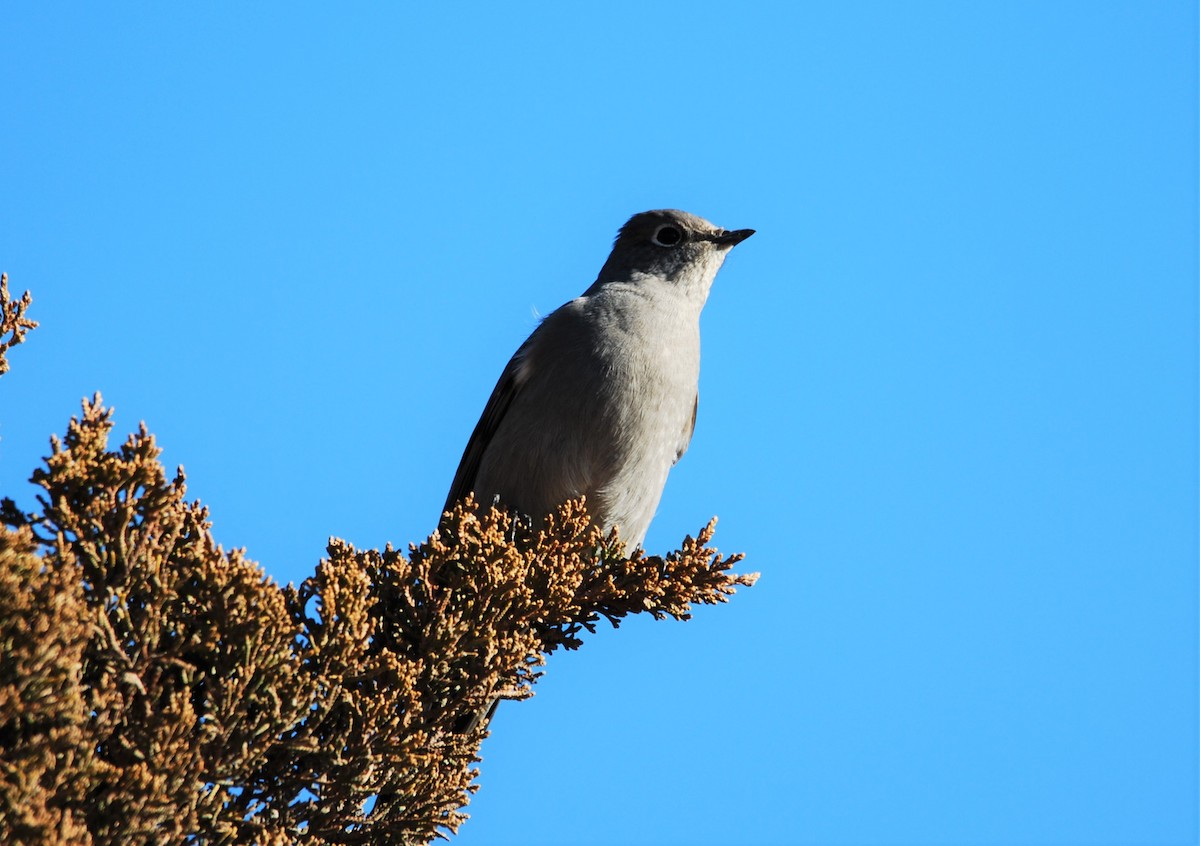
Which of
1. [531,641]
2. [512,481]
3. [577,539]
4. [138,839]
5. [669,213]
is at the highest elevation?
[669,213]

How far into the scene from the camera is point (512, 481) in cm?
686

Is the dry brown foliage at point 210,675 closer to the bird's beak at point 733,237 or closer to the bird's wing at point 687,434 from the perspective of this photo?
the bird's wing at point 687,434

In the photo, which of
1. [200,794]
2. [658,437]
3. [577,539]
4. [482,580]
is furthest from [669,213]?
[200,794]

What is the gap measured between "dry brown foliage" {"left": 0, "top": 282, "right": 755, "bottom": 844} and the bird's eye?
397 cm

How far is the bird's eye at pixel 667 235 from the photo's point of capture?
8.25m

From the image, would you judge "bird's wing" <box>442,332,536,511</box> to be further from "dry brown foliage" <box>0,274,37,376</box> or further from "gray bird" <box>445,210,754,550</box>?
"dry brown foliage" <box>0,274,37,376</box>

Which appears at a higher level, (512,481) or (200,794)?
(512,481)

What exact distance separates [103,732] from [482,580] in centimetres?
165

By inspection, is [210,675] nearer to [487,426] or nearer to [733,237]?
[487,426]

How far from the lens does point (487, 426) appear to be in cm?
741

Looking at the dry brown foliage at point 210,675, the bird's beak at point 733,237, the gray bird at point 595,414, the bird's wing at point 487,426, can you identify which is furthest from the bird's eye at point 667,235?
the dry brown foliage at point 210,675

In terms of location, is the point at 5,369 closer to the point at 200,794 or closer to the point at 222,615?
the point at 222,615

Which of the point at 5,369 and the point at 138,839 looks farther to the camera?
the point at 5,369

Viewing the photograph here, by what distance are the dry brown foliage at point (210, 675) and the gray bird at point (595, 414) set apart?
1.96m
